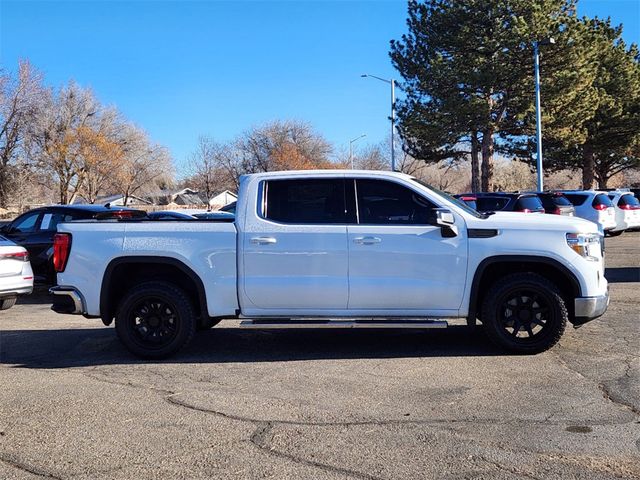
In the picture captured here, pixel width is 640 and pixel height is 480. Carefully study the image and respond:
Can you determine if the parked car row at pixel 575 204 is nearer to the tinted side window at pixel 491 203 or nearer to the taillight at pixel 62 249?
the tinted side window at pixel 491 203

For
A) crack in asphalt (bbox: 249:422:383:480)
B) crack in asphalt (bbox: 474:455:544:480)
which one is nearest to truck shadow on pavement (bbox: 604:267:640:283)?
crack in asphalt (bbox: 474:455:544:480)

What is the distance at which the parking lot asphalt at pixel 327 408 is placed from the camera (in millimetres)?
4223

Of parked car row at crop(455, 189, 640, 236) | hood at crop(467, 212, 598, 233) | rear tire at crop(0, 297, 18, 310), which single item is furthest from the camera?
parked car row at crop(455, 189, 640, 236)

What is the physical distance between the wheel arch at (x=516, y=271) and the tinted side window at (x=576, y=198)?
53.2 ft

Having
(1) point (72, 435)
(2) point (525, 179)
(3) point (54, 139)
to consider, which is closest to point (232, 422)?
(1) point (72, 435)

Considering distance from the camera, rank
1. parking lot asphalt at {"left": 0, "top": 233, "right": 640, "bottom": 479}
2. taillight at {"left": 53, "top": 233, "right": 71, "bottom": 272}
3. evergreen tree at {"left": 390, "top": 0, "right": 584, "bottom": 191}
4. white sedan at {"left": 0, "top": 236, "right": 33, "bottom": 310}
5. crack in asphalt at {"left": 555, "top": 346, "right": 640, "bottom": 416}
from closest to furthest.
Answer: parking lot asphalt at {"left": 0, "top": 233, "right": 640, "bottom": 479} < crack in asphalt at {"left": 555, "top": 346, "right": 640, "bottom": 416} < taillight at {"left": 53, "top": 233, "right": 71, "bottom": 272} < white sedan at {"left": 0, "top": 236, "right": 33, "bottom": 310} < evergreen tree at {"left": 390, "top": 0, "right": 584, "bottom": 191}

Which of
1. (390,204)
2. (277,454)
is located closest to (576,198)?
(390,204)

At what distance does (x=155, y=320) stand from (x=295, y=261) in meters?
1.71

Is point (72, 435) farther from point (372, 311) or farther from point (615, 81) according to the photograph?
point (615, 81)

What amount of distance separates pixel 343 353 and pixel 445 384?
155 centimetres

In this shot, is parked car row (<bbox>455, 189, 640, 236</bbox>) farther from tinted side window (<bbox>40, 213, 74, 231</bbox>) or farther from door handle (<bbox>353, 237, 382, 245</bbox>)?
door handle (<bbox>353, 237, 382, 245</bbox>)

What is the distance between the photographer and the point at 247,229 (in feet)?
22.4

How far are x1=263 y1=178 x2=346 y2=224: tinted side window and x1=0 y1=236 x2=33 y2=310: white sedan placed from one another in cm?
495

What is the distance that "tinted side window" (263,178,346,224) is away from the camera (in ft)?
22.7
